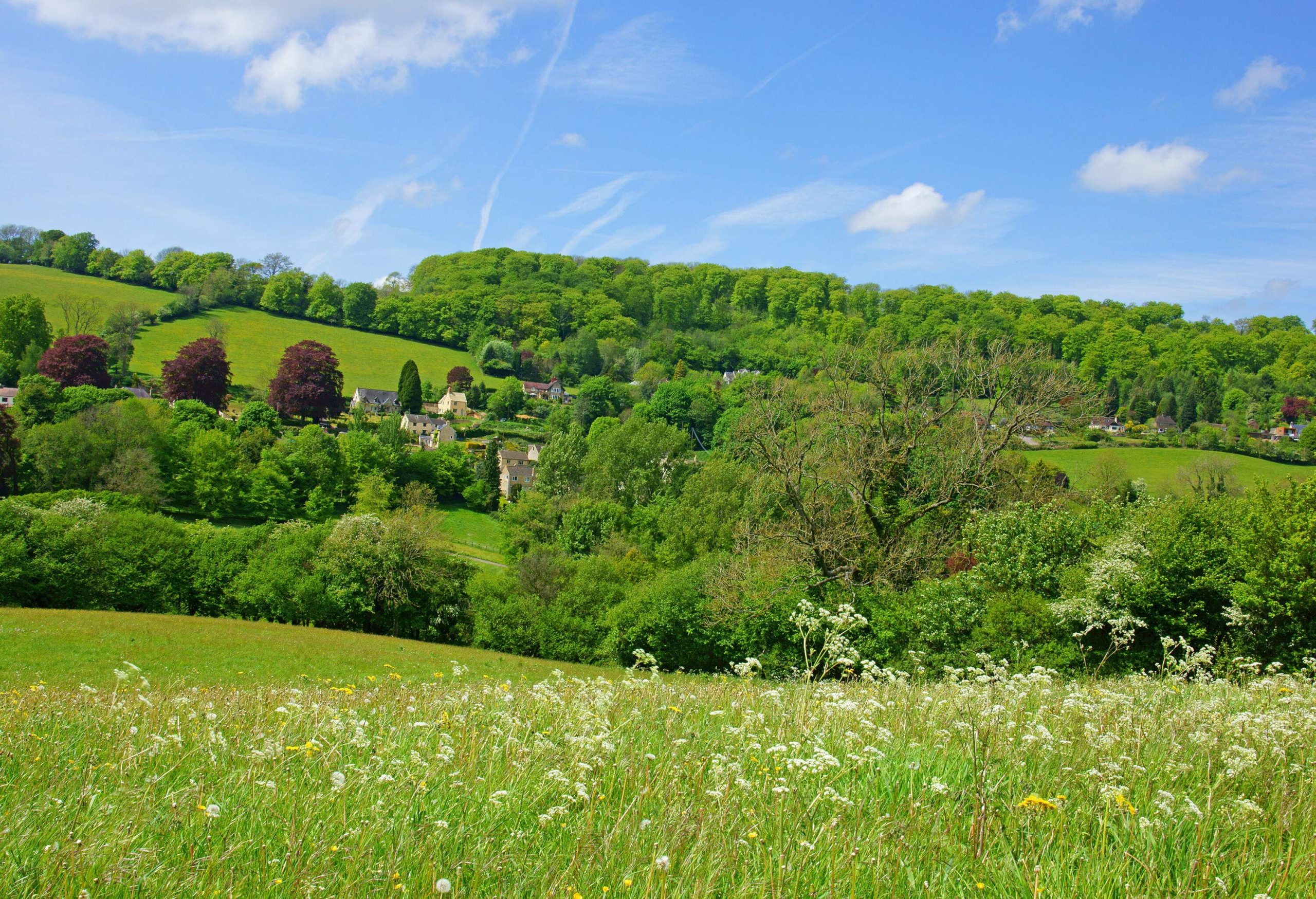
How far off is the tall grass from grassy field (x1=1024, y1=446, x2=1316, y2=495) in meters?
64.6

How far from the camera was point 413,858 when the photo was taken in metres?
2.87

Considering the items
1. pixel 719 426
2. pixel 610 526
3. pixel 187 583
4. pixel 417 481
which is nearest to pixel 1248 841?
pixel 187 583

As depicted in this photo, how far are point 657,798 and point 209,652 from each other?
32528 millimetres

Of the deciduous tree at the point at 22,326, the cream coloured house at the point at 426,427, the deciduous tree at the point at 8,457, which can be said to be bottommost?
the deciduous tree at the point at 8,457

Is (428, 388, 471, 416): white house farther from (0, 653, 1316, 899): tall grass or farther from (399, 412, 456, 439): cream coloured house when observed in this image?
(0, 653, 1316, 899): tall grass

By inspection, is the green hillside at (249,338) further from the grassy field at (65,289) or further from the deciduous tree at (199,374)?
the deciduous tree at (199,374)

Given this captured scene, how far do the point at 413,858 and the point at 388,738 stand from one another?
1837mm

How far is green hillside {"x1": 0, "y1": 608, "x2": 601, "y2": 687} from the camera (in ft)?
83.5

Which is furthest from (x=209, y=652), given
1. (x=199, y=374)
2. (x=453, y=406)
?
(x=453, y=406)

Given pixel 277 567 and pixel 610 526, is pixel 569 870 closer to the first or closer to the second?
pixel 277 567

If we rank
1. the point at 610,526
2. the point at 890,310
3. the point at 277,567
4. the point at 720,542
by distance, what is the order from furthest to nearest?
the point at 890,310 → the point at 610,526 → the point at 720,542 → the point at 277,567

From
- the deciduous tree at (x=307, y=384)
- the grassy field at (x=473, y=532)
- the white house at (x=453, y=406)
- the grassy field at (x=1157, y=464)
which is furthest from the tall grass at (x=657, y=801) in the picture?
the white house at (x=453, y=406)

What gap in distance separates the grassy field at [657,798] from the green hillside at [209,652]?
776 inches

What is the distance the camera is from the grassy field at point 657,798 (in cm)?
285
